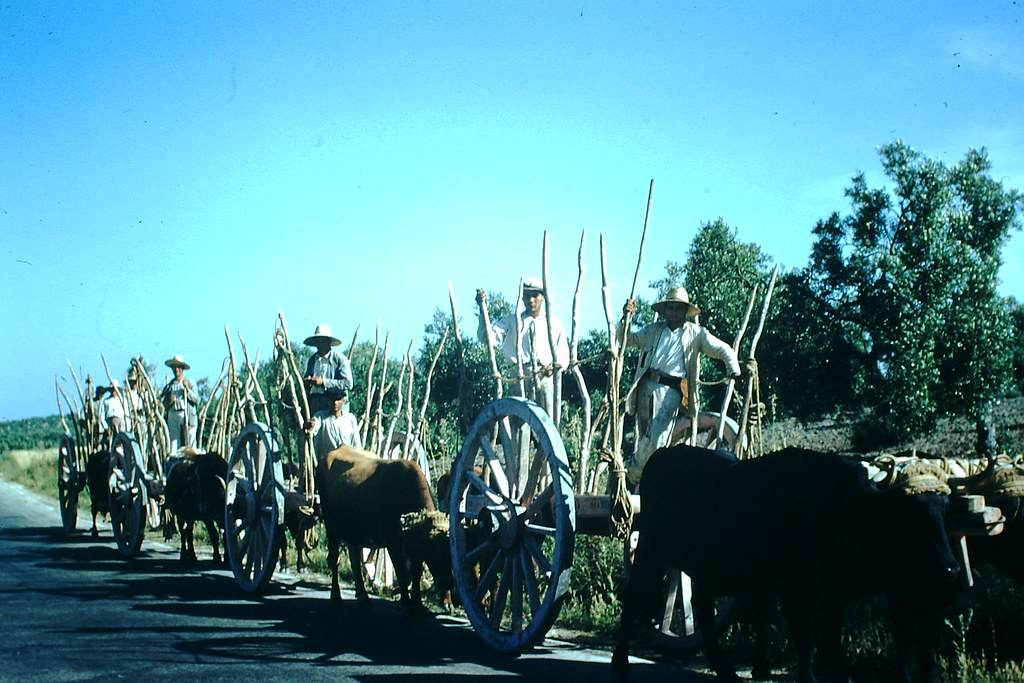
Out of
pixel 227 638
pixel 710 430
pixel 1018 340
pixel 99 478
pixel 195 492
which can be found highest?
pixel 1018 340

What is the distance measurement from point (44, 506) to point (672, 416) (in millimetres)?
19296

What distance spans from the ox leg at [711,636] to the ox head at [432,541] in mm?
1867

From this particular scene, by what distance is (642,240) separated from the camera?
6.30 metres

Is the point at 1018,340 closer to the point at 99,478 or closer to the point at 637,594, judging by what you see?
the point at 99,478

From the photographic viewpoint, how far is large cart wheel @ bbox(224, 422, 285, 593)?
28.2 ft

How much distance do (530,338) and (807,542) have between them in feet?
12.5

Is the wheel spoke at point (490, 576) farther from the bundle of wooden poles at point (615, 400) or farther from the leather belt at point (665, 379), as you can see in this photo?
the leather belt at point (665, 379)

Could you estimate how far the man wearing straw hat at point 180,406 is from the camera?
44.5ft

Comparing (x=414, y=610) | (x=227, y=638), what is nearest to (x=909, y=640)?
(x=414, y=610)

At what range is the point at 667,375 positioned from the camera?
276 inches

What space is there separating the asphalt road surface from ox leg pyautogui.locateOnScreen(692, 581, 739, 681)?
14 centimetres

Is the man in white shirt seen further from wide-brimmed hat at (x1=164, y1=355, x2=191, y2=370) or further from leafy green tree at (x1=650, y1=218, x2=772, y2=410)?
leafy green tree at (x1=650, y1=218, x2=772, y2=410)

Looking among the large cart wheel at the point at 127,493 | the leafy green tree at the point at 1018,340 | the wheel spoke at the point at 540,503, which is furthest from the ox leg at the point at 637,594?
the leafy green tree at the point at 1018,340

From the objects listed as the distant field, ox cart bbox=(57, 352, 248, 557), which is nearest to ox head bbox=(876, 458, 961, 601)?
ox cart bbox=(57, 352, 248, 557)
